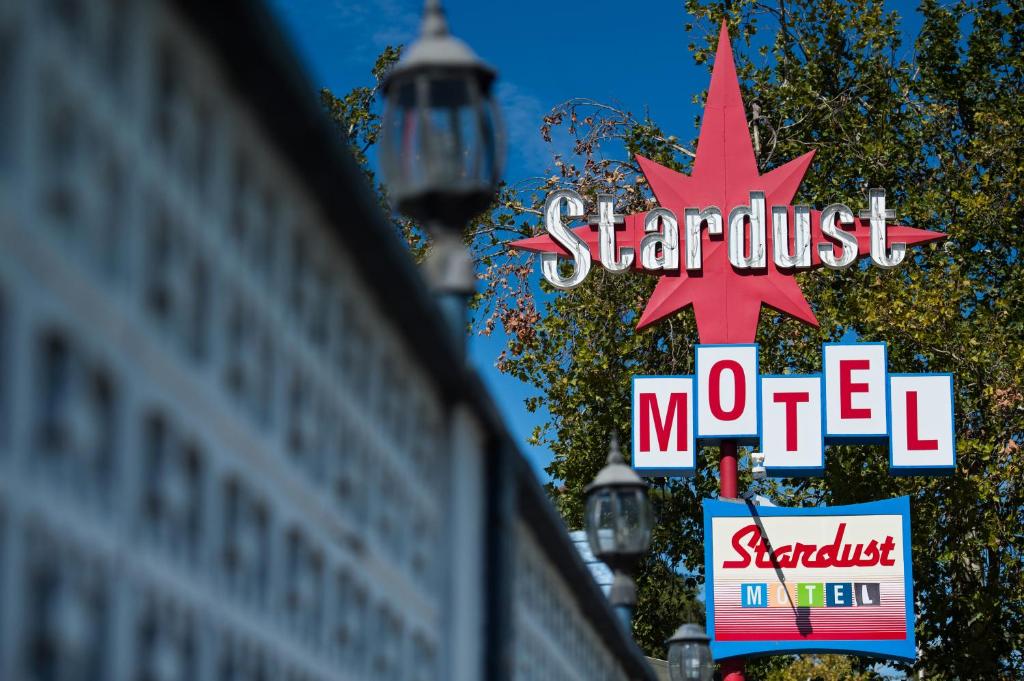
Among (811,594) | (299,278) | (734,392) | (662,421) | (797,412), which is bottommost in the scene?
(299,278)

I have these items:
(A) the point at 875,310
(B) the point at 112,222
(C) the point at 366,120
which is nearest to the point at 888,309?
(A) the point at 875,310

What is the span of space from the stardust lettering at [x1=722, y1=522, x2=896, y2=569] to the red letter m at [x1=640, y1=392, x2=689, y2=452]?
1.85 metres

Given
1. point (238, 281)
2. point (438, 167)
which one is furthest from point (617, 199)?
point (238, 281)

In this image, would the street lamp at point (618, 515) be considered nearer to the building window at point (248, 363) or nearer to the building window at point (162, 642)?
the building window at point (248, 363)

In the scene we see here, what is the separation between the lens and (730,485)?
20969 mm

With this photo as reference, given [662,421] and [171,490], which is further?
[662,421]

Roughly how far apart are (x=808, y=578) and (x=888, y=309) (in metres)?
6.72

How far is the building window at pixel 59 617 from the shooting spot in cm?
182

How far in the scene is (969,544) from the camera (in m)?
25.0

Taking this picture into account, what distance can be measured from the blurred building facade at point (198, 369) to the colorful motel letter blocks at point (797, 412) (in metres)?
17.6

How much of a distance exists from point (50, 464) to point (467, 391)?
2109 millimetres

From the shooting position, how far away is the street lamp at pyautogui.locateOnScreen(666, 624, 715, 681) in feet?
44.1

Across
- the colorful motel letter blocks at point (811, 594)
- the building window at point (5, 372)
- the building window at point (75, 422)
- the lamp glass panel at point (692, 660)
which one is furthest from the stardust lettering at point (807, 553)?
the building window at point (5, 372)

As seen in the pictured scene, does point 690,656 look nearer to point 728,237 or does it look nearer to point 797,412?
point 797,412
